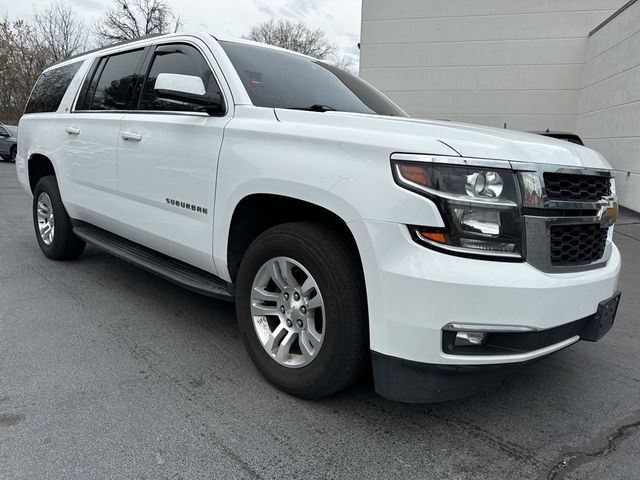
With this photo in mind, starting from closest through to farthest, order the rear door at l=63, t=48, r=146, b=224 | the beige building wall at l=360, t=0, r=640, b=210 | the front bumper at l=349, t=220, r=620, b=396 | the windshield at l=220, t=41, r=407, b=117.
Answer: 1. the front bumper at l=349, t=220, r=620, b=396
2. the windshield at l=220, t=41, r=407, b=117
3. the rear door at l=63, t=48, r=146, b=224
4. the beige building wall at l=360, t=0, r=640, b=210

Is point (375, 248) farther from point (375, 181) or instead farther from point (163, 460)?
point (163, 460)

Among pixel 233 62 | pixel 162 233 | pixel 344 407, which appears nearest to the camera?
pixel 344 407

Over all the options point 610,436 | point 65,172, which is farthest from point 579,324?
point 65,172

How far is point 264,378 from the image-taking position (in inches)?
113

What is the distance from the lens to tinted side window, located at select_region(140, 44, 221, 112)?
10.6ft

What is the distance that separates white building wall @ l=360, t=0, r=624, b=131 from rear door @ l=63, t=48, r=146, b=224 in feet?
48.3

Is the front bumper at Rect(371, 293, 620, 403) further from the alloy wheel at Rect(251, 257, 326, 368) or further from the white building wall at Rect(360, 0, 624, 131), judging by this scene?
the white building wall at Rect(360, 0, 624, 131)

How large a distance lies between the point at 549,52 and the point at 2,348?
17680mm

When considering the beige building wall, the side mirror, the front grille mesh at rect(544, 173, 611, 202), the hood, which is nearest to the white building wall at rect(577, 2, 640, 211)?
the beige building wall

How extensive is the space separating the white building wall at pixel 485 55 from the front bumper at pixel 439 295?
1623cm

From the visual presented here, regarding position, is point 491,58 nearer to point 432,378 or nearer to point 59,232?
point 59,232

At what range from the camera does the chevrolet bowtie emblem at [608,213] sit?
2449mm

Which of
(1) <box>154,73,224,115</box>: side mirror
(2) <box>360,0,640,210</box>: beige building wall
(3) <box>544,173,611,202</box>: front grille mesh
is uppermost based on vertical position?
(2) <box>360,0,640,210</box>: beige building wall

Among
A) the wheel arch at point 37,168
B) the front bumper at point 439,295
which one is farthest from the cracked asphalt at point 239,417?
the wheel arch at point 37,168
